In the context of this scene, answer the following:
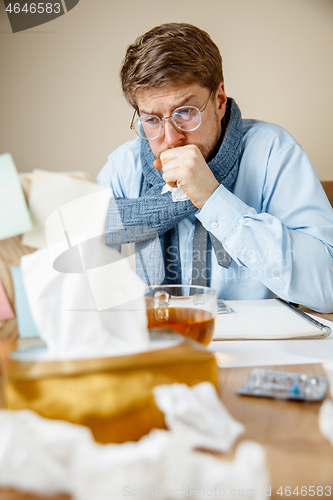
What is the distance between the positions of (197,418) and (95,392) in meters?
0.06

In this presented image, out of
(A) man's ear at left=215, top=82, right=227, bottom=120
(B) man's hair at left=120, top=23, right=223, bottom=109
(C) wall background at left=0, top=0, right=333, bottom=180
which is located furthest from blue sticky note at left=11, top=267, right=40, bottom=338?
(C) wall background at left=0, top=0, right=333, bottom=180

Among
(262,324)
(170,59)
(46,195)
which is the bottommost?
(262,324)

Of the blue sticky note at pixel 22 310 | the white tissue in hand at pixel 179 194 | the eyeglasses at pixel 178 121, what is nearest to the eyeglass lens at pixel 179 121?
the eyeglasses at pixel 178 121

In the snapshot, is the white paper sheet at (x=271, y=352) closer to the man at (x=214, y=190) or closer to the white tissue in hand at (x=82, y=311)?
the white tissue in hand at (x=82, y=311)

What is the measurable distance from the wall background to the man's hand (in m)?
0.57

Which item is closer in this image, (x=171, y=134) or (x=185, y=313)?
(x=185, y=313)

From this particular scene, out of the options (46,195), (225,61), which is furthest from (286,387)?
(225,61)

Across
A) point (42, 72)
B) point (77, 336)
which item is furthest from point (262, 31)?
point (77, 336)

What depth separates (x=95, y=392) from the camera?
204 mm

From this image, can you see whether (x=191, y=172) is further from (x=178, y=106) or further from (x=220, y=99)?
(x=220, y=99)

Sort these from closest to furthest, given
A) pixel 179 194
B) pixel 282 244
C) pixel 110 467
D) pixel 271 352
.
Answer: pixel 110 467, pixel 271 352, pixel 282 244, pixel 179 194

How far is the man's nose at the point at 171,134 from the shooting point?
0.79 meters

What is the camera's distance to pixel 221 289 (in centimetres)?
89

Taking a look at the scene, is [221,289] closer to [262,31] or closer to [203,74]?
[203,74]
